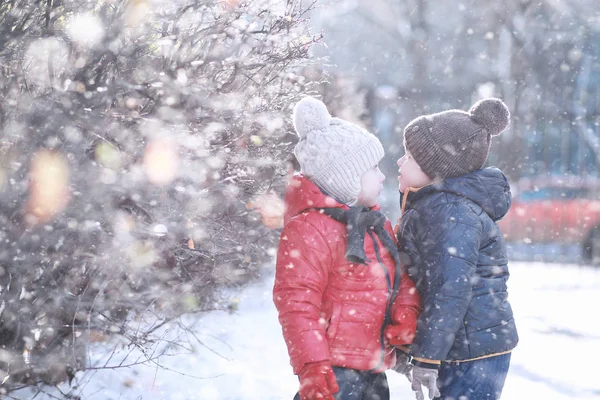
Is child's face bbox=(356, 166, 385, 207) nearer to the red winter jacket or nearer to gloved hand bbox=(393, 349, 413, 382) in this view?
the red winter jacket

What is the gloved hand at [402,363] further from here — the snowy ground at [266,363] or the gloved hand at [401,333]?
the snowy ground at [266,363]

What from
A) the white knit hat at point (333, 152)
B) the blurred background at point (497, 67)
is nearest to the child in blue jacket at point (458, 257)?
the white knit hat at point (333, 152)

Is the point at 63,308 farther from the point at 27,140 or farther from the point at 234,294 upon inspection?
the point at 234,294

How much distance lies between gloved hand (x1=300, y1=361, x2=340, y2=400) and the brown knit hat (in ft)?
3.33

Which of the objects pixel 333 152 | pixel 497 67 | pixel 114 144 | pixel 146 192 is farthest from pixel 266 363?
pixel 497 67

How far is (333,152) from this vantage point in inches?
105

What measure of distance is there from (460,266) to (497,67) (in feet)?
64.3

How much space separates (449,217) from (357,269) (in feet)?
1.39

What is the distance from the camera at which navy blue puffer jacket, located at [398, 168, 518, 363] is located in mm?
2514

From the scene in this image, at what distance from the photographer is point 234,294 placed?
25.7 ft

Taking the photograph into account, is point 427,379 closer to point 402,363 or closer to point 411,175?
point 402,363

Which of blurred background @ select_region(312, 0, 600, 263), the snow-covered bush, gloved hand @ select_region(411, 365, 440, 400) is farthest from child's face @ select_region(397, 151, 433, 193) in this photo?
blurred background @ select_region(312, 0, 600, 263)

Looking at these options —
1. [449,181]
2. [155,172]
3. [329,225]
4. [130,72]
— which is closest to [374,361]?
[329,225]

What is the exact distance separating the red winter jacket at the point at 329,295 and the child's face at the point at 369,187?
0.66 feet
